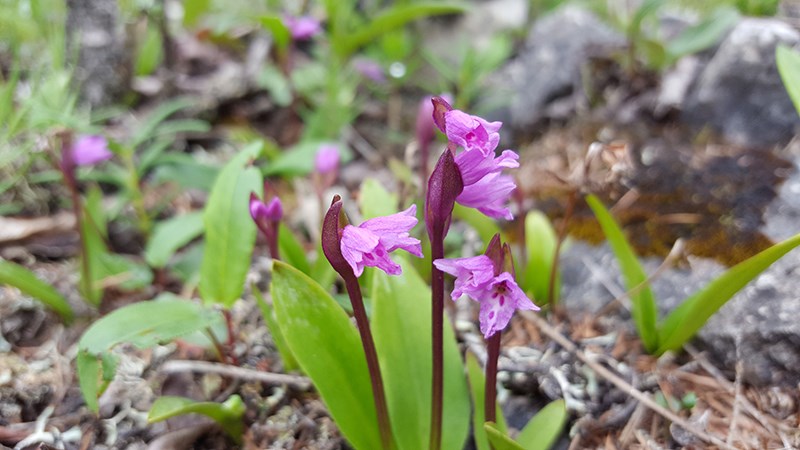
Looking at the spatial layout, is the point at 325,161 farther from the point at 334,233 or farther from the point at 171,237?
the point at 334,233

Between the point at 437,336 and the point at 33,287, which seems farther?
the point at 33,287

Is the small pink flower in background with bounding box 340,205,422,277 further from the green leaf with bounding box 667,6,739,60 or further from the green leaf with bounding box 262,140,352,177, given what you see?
the green leaf with bounding box 667,6,739,60

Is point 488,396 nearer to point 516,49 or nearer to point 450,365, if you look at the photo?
point 450,365

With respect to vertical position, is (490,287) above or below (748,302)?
above

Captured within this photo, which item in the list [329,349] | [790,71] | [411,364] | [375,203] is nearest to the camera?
[329,349]

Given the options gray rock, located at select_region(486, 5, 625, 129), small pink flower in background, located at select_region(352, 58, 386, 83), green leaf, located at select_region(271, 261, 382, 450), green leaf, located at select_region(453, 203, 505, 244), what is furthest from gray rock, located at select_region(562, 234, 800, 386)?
small pink flower in background, located at select_region(352, 58, 386, 83)

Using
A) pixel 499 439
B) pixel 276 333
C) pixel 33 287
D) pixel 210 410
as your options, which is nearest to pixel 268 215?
pixel 276 333

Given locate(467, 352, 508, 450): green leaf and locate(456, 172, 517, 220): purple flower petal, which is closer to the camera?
locate(456, 172, 517, 220): purple flower petal
